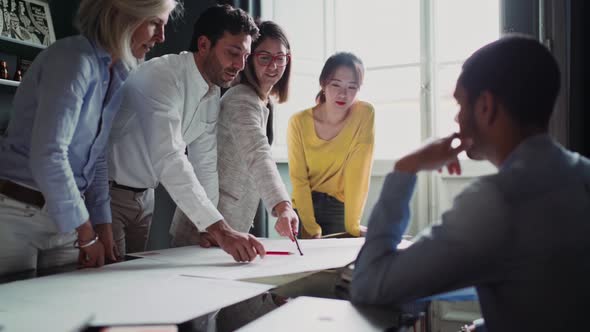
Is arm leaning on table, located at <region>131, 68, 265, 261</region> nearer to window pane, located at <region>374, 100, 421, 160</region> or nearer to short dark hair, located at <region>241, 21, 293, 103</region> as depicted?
short dark hair, located at <region>241, 21, 293, 103</region>

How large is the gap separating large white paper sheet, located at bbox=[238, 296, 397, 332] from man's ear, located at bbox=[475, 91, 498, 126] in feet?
1.18

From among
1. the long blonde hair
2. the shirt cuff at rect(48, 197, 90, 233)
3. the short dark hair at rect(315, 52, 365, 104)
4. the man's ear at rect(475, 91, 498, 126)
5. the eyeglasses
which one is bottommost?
the shirt cuff at rect(48, 197, 90, 233)

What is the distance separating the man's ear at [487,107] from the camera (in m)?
0.81

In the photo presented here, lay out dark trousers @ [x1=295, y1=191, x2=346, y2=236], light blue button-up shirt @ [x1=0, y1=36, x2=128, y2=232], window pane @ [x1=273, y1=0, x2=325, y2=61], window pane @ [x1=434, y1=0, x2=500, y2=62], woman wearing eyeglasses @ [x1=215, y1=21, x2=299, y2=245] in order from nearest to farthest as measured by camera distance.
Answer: light blue button-up shirt @ [x1=0, y1=36, x2=128, y2=232], woman wearing eyeglasses @ [x1=215, y1=21, x2=299, y2=245], dark trousers @ [x1=295, y1=191, x2=346, y2=236], window pane @ [x1=434, y1=0, x2=500, y2=62], window pane @ [x1=273, y1=0, x2=325, y2=61]

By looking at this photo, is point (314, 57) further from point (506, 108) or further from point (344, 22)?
point (506, 108)

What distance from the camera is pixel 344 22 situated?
3801 millimetres

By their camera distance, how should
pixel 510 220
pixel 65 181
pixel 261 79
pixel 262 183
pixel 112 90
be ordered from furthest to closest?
1. pixel 261 79
2. pixel 262 183
3. pixel 112 90
4. pixel 65 181
5. pixel 510 220

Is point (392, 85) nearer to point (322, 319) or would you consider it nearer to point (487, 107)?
point (487, 107)

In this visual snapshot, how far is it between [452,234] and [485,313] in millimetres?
160

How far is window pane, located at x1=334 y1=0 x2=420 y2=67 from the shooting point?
3.53 m

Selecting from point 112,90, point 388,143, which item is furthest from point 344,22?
point 112,90

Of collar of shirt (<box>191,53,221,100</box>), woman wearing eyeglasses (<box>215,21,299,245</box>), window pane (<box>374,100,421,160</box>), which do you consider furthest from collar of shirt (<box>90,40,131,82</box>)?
window pane (<box>374,100,421,160</box>)

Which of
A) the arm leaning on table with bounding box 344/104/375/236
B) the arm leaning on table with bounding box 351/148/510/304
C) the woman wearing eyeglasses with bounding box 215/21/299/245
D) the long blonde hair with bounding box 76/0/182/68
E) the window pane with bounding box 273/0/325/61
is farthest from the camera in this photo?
the window pane with bounding box 273/0/325/61

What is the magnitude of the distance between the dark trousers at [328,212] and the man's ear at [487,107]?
1.58 meters
